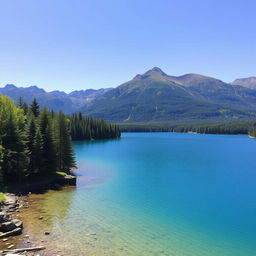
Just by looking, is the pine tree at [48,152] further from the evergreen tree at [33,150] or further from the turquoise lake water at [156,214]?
the turquoise lake water at [156,214]

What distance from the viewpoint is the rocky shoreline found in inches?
980

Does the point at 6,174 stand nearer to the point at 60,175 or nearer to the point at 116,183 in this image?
the point at 60,175

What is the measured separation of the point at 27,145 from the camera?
5116 cm

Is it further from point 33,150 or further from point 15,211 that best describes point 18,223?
point 33,150

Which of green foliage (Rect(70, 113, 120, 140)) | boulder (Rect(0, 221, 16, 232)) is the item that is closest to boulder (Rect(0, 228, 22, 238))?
boulder (Rect(0, 221, 16, 232))

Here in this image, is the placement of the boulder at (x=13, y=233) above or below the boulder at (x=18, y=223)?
below

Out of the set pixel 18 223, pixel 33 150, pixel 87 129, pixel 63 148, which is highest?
pixel 87 129

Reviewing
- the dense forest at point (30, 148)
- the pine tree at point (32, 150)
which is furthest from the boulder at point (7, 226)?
the pine tree at point (32, 150)

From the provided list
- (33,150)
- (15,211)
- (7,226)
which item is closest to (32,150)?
(33,150)

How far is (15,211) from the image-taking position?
3481cm

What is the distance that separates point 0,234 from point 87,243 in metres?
8.38

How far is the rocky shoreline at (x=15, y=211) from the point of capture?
81.6ft

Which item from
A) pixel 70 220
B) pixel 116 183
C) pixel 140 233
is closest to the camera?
pixel 140 233

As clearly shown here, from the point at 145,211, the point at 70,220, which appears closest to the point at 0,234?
the point at 70,220
